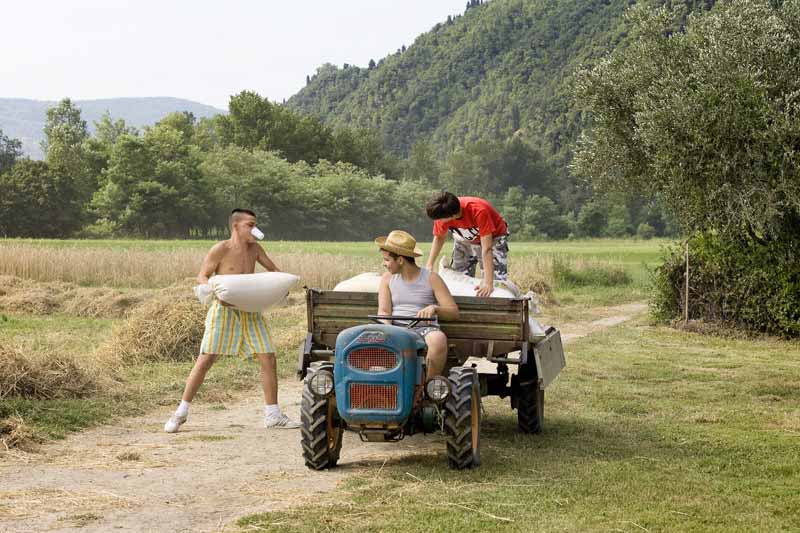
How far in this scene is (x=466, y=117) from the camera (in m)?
172

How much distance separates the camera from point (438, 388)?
24.8 feet

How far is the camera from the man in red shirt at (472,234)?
929cm

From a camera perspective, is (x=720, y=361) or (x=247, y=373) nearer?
(x=247, y=373)

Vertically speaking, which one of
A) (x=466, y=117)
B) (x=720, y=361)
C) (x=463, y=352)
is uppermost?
(x=466, y=117)

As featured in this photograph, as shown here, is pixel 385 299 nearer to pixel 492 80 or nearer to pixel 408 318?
pixel 408 318

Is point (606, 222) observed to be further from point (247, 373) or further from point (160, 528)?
point (160, 528)

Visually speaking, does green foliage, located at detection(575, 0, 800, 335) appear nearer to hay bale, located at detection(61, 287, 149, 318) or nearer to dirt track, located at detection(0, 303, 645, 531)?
dirt track, located at detection(0, 303, 645, 531)

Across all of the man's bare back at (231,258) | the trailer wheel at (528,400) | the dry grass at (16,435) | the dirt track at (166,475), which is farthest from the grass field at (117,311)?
the trailer wheel at (528,400)

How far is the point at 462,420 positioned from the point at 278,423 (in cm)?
268

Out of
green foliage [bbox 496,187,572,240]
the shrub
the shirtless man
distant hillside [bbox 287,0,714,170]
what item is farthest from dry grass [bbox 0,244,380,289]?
distant hillside [bbox 287,0,714,170]

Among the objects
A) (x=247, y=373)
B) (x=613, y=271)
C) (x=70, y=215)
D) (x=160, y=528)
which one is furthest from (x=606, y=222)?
(x=160, y=528)

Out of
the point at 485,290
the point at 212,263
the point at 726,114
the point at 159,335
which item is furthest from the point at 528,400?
the point at 159,335

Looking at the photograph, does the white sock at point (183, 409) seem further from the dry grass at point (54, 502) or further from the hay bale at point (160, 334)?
the hay bale at point (160, 334)

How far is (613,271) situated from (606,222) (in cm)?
7812
